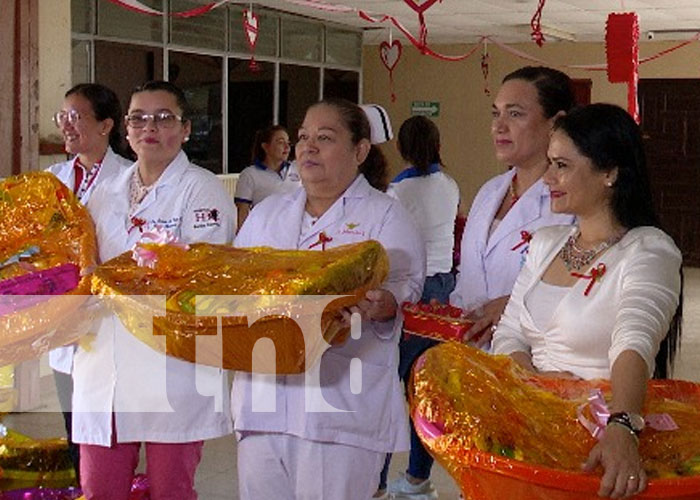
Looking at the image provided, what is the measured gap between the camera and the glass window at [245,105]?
1095cm

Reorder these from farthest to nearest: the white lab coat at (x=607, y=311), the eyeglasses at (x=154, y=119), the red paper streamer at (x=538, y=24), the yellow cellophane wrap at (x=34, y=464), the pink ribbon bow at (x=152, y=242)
Answer: the red paper streamer at (x=538, y=24) → the yellow cellophane wrap at (x=34, y=464) → the eyeglasses at (x=154, y=119) → the pink ribbon bow at (x=152, y=242) → the white lab coat at (x=607, y=311)

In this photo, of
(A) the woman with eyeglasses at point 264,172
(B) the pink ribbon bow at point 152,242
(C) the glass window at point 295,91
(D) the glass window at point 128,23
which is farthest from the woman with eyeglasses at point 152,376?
(C) the glass window at point 295,91

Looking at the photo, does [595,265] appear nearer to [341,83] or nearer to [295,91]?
[295,91]

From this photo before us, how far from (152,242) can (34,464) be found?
1.17 m

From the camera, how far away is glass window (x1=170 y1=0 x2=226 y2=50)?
983 cm

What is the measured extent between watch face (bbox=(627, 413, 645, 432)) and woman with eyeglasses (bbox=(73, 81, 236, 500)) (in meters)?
1.35

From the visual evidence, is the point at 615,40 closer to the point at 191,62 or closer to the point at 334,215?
the point at 191,62

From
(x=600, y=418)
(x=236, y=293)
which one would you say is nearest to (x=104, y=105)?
(x=236, y=293)

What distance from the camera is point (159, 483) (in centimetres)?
268

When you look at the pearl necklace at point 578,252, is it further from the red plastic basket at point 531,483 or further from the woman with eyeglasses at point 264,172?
the woman with eyeglasses at point 264,172

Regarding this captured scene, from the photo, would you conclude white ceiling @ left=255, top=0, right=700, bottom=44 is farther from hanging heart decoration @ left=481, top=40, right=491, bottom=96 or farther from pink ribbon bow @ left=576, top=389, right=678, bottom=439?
pink ribbon bow @ left=576, top=389, right=678, bottom=439

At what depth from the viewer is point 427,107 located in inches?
544

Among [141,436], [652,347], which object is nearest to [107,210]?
[141,436]

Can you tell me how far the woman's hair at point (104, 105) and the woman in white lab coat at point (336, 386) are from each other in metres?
1.11
